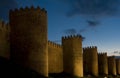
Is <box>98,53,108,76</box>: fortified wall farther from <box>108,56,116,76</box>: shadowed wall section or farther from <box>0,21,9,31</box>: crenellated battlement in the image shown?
<box>0,21,9,31</box>: crenellated battlement

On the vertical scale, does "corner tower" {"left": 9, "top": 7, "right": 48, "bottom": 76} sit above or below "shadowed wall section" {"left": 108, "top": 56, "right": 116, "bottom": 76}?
above

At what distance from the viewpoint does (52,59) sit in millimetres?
30953

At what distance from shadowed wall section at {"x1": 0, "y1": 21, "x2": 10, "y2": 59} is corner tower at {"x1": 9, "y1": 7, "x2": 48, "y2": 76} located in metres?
0.30

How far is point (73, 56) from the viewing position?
3203 cm

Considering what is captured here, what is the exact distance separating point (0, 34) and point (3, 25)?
783mm

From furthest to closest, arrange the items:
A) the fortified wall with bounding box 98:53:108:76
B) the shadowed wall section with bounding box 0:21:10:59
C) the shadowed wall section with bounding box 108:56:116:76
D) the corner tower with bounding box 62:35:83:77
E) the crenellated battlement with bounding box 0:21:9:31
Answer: the shadowed wall section with bounding box 108:56:116:76
the fortified wall with bounding box 98:53:108:76
the corner tower with bounding box 62:35:83:77
the crenellated battlement with bounding box 0:21:9:31
the shadowed wall section with bounding box 0:21:10:59

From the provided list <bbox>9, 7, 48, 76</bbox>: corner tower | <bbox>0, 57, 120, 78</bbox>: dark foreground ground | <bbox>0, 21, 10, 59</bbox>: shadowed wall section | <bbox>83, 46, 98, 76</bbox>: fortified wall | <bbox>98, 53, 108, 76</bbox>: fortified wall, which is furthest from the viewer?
<bbox>98, 53, 108, 76</bbox>: fortified wall

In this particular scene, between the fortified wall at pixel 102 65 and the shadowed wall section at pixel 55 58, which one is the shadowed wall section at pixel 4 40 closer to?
the shadowed wall section at pixel 55 58

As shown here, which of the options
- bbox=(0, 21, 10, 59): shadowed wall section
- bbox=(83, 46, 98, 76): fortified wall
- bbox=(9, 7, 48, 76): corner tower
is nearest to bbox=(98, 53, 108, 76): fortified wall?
bbox=(83, 46, 98, 76): fortified wall

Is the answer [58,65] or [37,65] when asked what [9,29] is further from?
[58,65]

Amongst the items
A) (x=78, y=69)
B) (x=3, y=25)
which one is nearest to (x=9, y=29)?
(x=3, y=25)

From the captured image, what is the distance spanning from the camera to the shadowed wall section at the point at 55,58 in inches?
1201

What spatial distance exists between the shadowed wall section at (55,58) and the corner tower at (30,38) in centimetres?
850

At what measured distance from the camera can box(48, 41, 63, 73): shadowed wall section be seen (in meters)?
30.5
